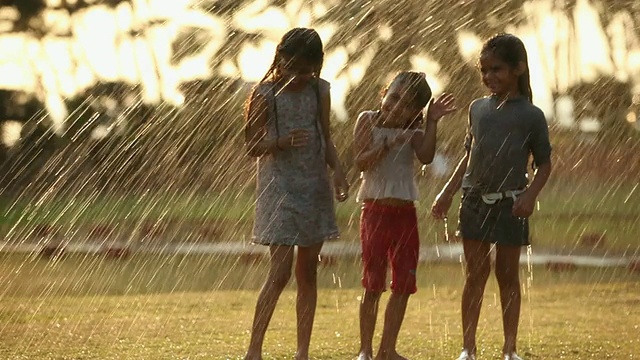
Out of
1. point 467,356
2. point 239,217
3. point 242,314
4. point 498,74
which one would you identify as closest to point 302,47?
point 498,74

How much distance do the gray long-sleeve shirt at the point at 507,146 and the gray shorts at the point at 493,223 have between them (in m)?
0.06

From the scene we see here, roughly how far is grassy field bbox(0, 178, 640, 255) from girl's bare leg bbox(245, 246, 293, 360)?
25.6ft

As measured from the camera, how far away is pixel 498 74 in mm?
5906

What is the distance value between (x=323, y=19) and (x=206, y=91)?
522 centimetres

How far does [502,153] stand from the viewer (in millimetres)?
5848

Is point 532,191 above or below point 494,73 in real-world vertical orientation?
below

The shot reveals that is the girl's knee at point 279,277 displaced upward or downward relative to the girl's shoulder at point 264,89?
downward

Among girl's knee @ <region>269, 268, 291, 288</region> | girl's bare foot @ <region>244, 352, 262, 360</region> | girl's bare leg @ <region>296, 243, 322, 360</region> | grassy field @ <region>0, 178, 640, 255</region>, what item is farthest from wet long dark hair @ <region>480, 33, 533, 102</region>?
grassy field @ <region>0, 178, 640, 255</region>

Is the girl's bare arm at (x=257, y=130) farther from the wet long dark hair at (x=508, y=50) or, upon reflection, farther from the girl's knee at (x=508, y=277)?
the girl's knee at (x=508, y=277)

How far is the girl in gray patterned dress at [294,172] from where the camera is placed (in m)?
5.99

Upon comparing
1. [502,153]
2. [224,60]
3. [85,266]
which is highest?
[224,60]

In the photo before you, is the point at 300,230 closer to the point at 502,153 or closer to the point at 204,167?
the point at 502,153

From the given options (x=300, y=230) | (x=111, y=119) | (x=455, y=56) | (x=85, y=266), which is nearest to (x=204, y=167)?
(x=111, y=119)

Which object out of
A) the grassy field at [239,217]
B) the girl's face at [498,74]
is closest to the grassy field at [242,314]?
the girl's face at [498,74]
